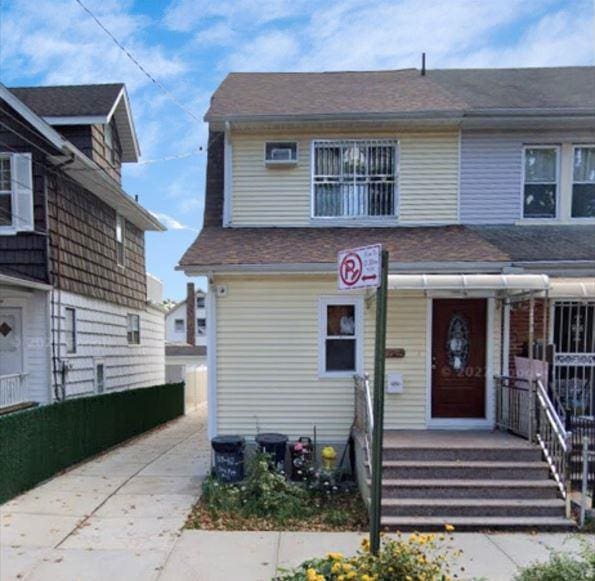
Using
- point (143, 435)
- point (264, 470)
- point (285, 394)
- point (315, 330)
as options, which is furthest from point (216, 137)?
point (143, 435)

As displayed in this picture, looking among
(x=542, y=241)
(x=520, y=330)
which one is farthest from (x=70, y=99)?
(x=520, y=330)

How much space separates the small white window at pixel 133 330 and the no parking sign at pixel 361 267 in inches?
478

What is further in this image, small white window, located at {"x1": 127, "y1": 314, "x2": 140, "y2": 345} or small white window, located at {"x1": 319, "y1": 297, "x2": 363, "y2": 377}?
small white window, located at {"x1": 127, "y1": 314, "x2": 140, "y2": 345}

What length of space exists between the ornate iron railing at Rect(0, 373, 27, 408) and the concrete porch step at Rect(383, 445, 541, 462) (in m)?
6.71

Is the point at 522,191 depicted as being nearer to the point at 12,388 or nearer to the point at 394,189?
the point at 394,189

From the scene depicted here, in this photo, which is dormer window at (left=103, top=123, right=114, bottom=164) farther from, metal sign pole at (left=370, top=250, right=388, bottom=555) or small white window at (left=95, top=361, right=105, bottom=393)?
metal sign pole at (left=370, top=250, right=388, bottom=555)

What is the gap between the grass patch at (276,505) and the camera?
A: 216 inches

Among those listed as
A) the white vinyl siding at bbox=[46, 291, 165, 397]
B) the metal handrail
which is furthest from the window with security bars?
the white vinyl siding at bbox=[46, 291, 165, 397]

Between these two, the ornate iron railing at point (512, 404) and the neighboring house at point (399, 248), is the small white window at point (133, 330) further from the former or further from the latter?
the ornate iron railing at point (512, 404)

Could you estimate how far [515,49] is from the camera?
35.9 ft

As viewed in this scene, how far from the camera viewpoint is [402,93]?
9.03 meters

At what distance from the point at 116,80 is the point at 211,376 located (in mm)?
9190

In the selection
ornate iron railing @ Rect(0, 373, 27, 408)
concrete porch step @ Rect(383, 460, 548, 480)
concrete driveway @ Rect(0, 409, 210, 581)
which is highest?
ornate iron railing @ Rect(0, 373, 27, 408)

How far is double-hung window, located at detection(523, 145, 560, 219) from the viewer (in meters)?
8.31
